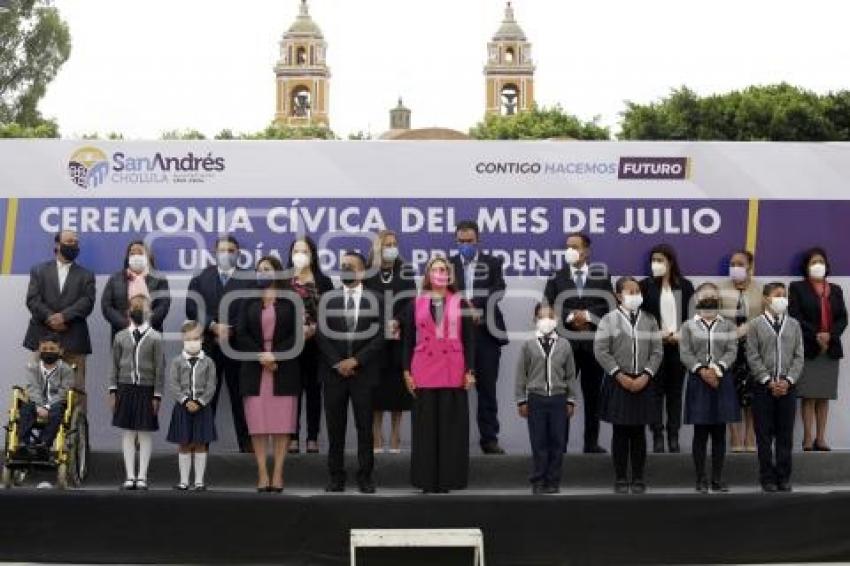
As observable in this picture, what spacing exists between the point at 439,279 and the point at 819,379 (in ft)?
10.4

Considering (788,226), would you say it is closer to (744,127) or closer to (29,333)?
(29,333)

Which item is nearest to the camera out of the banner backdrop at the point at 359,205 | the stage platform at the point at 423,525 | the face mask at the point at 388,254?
the stage platform at the point at 423,525

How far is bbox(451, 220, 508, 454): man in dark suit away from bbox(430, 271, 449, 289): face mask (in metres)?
0.57

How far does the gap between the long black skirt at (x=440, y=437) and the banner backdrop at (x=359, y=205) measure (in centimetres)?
149

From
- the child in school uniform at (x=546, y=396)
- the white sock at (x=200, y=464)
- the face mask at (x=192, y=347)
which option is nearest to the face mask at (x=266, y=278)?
the face mask at (x=192, y=347)

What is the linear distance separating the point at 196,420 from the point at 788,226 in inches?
191

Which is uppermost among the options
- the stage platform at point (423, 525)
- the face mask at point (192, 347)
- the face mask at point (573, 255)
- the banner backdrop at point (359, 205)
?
the banner backdrop at point (359, 205)

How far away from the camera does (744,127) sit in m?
49.8

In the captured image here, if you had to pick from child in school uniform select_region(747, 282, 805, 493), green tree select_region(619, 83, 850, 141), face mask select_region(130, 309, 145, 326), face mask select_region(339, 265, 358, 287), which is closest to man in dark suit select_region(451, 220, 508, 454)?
face mask select_region(339, 265, 358, 287)

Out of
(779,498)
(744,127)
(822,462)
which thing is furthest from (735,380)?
(744,127)

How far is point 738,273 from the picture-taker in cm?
1120

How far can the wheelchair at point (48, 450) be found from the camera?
9977mm

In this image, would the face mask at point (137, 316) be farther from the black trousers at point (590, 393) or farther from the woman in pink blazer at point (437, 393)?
the black trousers at point (590, 393)

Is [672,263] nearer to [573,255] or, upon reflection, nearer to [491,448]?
[573,255]
